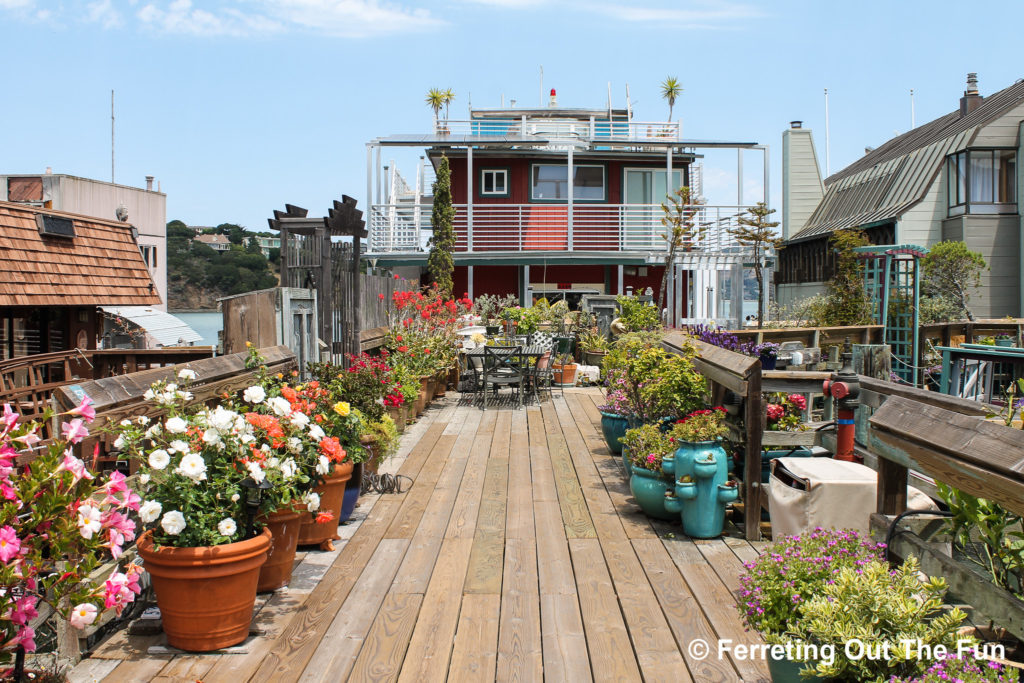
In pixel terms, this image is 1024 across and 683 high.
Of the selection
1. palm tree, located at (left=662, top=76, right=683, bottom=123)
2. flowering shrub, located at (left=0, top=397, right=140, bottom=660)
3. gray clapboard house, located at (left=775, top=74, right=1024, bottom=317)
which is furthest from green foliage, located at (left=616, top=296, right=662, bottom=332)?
palm tree, located at (left=662, top=76, right=683, bottom=123)

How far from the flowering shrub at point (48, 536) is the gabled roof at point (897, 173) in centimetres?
2079

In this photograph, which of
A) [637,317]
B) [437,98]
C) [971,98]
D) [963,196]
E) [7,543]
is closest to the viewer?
[7,543]

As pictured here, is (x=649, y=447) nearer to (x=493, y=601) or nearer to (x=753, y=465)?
(x=753, y=465)

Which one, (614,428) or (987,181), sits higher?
(987,181)

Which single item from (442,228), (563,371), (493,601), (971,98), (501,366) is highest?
(971,98)

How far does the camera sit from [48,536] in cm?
249

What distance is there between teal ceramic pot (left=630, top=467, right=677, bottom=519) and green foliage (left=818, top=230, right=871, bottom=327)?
31.9 feet

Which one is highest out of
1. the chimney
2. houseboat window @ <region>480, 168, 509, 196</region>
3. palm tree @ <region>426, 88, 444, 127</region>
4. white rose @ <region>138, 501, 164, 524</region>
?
palm tree @ <region>426, 88, 444, 127</region>

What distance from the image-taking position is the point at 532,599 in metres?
4.20

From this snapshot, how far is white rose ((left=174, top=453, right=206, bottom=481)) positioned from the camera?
133 inches

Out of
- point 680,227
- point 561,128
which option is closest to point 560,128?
point 561,128

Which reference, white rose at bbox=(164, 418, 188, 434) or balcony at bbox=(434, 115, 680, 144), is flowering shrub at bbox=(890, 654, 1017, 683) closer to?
white rose at bbox=(164, 418, 188, 434)

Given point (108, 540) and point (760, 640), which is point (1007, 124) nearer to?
point (760, 640)

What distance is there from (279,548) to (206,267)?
40.6 m
